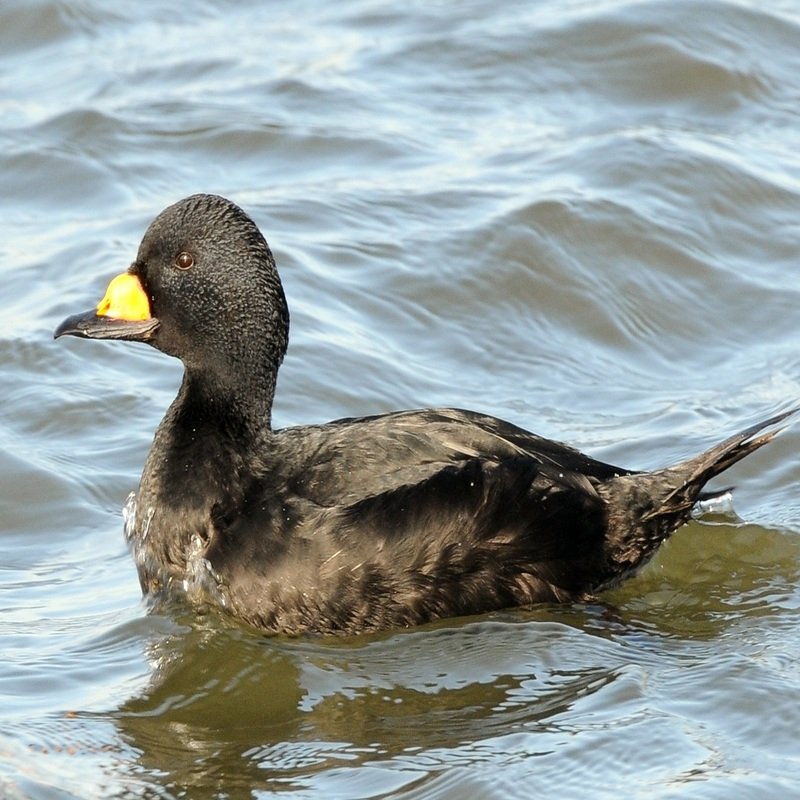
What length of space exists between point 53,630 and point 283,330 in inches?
59.2

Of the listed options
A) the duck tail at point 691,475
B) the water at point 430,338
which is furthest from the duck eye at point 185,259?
the duck tail at point 691,475

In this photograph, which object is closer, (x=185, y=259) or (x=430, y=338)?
(x=185, y=259)

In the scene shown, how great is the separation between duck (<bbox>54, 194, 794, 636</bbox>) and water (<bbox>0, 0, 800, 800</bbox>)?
6.8 inches

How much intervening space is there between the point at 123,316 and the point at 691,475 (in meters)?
2.37

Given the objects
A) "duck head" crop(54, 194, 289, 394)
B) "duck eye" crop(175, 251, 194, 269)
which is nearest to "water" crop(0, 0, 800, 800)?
"duck head" crop(54, 194, 289, 394)

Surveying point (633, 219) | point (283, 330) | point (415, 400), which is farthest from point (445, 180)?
point (283, 330)

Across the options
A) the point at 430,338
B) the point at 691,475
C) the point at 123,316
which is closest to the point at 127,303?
the point at 123,316

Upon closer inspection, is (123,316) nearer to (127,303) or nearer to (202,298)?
(127,303)

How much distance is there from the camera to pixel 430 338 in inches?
364

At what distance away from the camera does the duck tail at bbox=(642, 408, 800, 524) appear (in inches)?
258

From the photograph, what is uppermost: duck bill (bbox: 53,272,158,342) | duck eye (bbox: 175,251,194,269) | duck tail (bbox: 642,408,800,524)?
duck eye (bbox: 175,251,194,269)

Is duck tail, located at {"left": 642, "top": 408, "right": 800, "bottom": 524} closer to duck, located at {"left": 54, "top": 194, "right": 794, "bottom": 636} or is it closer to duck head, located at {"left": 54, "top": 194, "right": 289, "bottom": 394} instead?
duck, located at {"left": 54, "top": 194, "right": 794, "bottom": 636}

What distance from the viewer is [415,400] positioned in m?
8.59

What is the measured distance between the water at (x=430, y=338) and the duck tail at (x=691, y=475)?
374mm
